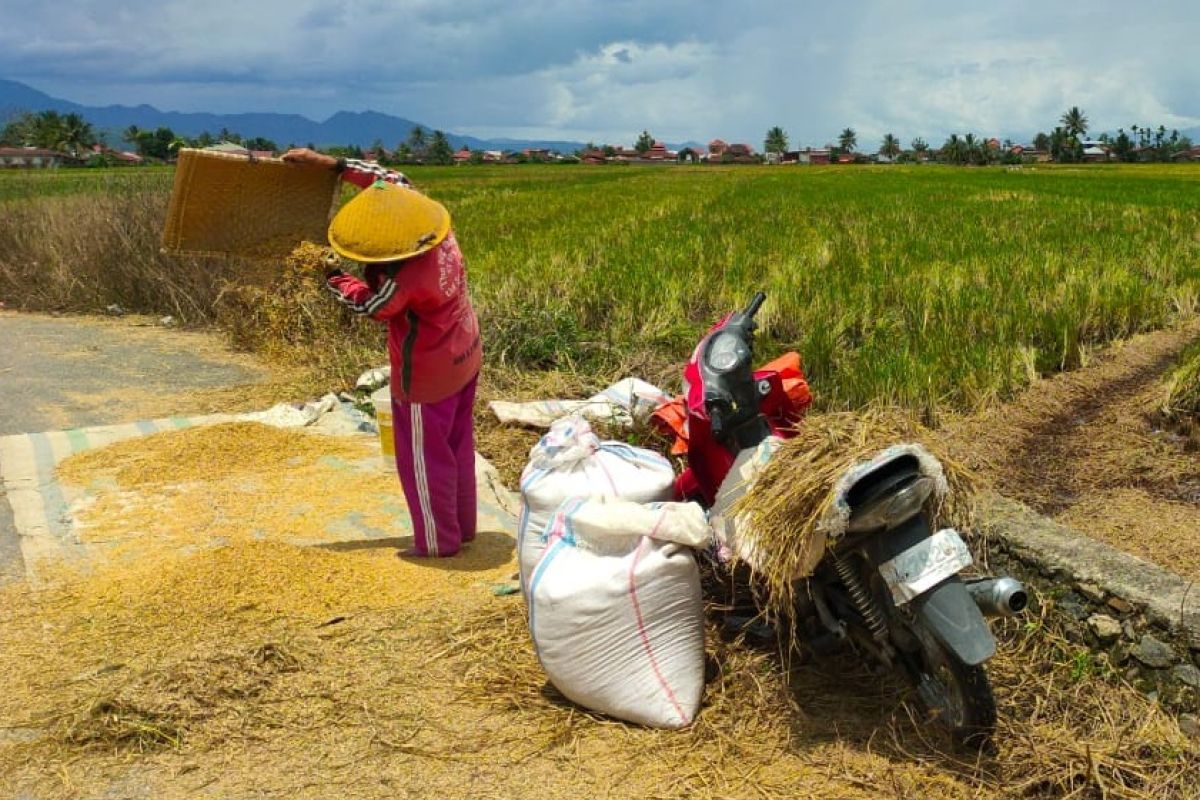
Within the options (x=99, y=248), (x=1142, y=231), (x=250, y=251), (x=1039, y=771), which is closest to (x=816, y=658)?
(x=1039, y=771)

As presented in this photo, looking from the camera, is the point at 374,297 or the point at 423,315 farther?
the point at 423,315

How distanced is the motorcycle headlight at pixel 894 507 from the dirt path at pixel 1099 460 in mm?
1174

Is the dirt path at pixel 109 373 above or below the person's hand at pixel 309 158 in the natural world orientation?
below

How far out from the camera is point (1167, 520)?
11.0ft

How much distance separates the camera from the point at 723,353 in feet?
9.74

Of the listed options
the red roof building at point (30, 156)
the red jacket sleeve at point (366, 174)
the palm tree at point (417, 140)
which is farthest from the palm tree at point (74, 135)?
the red jacket sleeve at point (366, 174)

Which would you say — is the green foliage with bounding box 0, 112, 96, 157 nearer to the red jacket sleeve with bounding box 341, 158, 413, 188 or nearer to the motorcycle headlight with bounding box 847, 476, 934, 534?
the red jacket sleeve with bounding box 341, 158, 413, 188

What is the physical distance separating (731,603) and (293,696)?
1.27 meters

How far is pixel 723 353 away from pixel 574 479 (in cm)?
56

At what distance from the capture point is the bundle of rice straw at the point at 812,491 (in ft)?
7.88

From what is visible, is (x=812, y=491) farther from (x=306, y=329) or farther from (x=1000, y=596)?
(x=306, y=329)

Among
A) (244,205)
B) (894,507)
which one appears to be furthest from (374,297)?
(894,507)

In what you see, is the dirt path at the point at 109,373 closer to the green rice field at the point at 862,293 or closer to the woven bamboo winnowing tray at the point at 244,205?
the green rice field at the point at 862,293

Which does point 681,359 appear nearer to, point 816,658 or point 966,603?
point 816,658
